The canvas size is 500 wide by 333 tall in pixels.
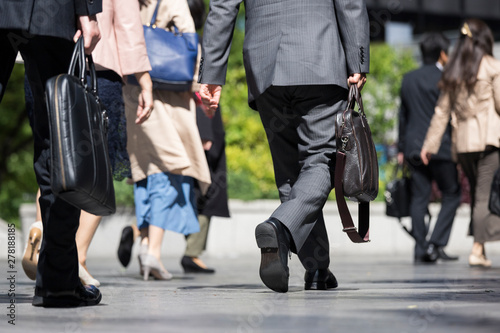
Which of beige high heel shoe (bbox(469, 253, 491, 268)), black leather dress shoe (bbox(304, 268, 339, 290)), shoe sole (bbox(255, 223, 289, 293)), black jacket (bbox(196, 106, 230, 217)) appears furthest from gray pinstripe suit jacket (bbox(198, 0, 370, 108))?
beige high heel shoe (bbox(469, 253, 491, 268))

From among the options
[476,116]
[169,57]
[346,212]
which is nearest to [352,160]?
[346,212]

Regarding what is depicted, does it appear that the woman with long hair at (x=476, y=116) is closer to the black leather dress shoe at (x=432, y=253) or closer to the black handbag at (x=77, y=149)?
the black leather dress shoe at (x=432, y=253)

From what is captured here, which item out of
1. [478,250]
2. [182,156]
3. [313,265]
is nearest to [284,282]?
[313,265]

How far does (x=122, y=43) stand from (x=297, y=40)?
120cm

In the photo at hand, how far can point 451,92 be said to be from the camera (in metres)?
8.51

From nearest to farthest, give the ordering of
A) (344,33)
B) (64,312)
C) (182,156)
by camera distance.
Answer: (64,312) < (344,33) < (182,156)

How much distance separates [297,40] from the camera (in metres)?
4.85

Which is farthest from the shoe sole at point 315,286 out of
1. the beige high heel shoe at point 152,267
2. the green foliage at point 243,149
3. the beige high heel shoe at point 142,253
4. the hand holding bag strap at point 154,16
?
the green foliage at point 243,149

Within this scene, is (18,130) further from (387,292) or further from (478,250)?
(387,292)

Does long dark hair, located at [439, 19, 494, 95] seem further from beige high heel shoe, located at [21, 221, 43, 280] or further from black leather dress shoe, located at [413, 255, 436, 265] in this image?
beige high heel shoe, located at [21, 221, 43, 280]

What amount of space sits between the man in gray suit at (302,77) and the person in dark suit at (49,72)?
3.48 ft

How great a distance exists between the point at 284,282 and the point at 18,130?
14.5m

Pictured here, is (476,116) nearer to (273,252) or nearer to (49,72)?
(273,252)

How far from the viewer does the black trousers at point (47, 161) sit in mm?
3971
